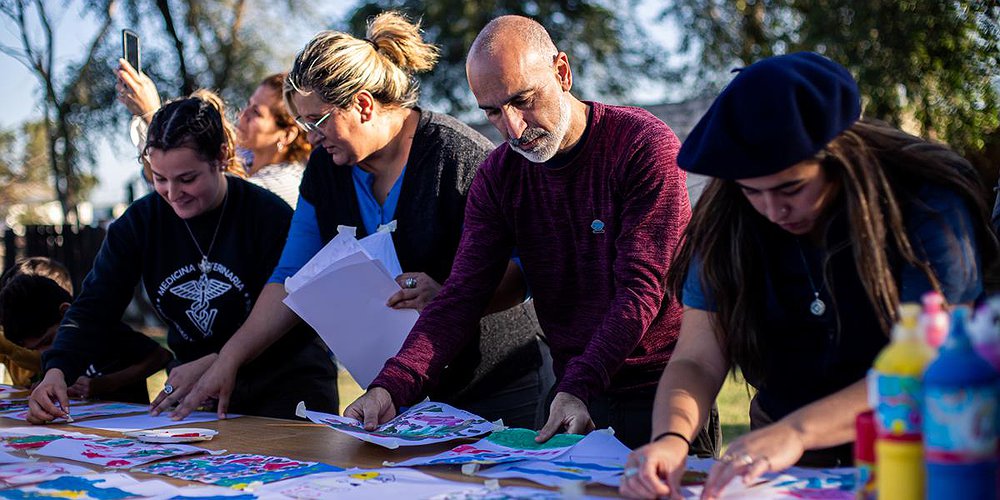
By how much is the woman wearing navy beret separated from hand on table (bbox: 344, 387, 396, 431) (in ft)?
2.35

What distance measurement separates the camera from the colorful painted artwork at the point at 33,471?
1921mm

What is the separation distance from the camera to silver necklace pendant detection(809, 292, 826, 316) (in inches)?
65.6

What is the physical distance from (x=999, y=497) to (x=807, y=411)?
36 cm

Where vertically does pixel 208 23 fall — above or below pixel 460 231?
above

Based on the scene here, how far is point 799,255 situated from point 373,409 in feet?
3.17

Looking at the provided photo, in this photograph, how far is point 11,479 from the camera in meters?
1.93

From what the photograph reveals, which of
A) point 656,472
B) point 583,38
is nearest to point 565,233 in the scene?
point 656,472

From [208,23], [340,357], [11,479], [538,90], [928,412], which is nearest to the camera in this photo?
[928,412]

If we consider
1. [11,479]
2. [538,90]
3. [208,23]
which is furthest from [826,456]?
[208,23]

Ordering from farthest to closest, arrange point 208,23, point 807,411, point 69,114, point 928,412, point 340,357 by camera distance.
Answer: point 208,23 < point 69,114 < point 340,357 < point 807,411 < point 928,412

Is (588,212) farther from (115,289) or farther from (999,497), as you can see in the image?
(115,289)

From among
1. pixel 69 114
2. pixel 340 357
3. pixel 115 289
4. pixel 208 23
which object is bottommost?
pixel 340 357

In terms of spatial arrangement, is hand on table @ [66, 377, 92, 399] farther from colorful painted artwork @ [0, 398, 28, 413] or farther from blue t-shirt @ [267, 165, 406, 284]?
blue t-shirt @ [267, 165, 406, 284]

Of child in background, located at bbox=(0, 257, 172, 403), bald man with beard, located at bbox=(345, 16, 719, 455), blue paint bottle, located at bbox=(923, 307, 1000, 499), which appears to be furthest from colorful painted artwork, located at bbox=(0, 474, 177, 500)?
child in background, located at bbox=(0, 257, 172, 403)
